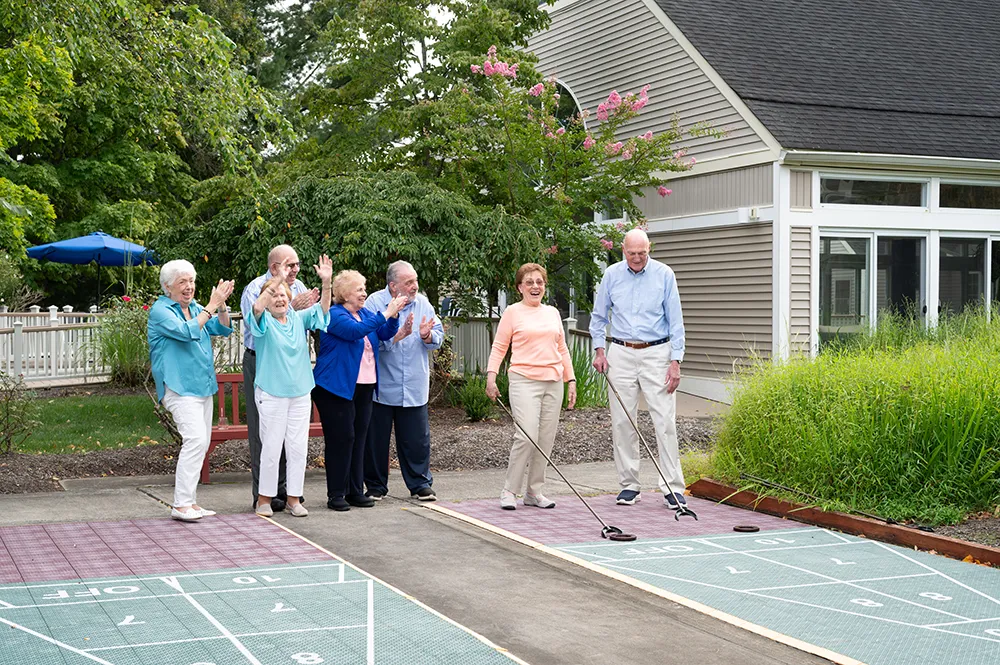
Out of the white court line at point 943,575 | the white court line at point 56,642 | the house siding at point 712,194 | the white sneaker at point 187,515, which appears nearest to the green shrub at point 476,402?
the house siding at point 712,194

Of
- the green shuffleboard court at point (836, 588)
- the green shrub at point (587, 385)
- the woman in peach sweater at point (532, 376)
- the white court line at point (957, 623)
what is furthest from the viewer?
the green shrub at point (587, 385)

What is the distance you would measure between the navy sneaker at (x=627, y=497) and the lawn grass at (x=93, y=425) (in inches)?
211

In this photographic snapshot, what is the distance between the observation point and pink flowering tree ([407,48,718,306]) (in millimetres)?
15914

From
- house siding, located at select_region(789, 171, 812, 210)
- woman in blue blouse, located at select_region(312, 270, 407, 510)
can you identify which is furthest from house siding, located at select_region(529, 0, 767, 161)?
woman in blue blouse, located at select_region(312, 270, 407, 510)

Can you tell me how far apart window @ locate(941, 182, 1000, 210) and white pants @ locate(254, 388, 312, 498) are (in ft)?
40.0

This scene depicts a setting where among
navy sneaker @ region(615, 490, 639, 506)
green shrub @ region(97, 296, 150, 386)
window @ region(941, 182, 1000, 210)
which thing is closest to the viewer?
navy sneaker @ region(615, 490, 639, 506)

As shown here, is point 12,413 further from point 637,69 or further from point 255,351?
point 637,69

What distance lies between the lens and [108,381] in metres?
19.5

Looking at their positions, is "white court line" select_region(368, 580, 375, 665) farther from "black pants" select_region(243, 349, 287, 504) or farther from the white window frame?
the white window frame

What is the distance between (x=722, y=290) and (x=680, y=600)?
11989 mm

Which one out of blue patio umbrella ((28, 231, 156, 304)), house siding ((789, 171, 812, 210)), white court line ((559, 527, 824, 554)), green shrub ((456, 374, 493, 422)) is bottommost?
white court line ((559, 527, 824, 554))

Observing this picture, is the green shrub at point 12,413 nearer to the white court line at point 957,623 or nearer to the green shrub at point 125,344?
the green shrub at point 125,344

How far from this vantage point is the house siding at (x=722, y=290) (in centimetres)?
1675

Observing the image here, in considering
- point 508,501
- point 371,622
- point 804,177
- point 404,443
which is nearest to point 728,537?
point 508,501
